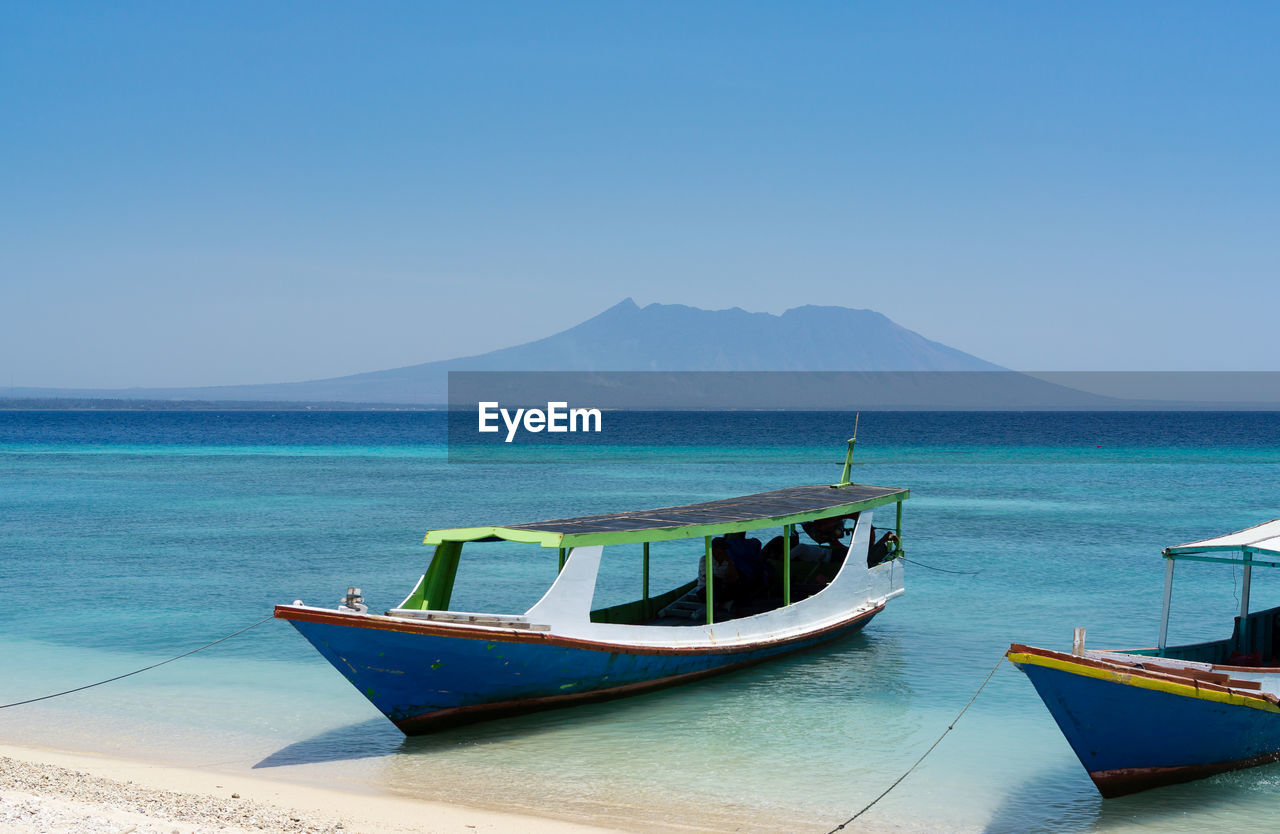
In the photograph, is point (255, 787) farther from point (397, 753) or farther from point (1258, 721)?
point (1258, 721)

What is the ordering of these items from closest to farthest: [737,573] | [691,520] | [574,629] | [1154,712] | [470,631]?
[1154,712] → [470,631] → [574,629] → [691,520] → [737,573]

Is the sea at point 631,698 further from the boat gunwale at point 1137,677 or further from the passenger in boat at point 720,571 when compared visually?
the passenger in boat at point 720,571

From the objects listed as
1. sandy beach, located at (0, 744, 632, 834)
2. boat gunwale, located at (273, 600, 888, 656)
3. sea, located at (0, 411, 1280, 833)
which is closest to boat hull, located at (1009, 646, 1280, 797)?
sea, located at (0, 411, 1280, 833)

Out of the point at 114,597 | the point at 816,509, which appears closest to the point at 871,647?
the point at 816,509

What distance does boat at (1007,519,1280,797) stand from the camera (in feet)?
29.0

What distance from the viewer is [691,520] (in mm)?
13250

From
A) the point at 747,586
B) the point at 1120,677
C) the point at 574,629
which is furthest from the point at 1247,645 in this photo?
the point at 574,629

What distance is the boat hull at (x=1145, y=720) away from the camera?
8.81 m

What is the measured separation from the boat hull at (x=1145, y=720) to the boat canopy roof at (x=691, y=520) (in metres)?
4.40

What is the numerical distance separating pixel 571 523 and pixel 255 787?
14.3 feet

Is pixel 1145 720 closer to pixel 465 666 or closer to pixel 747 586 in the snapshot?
pixel 465 666

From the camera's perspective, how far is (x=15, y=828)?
761cm

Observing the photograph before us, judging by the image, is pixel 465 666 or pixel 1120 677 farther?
pixel 465 666

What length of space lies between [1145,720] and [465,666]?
5.99 m
